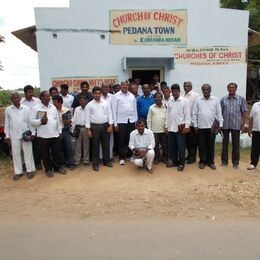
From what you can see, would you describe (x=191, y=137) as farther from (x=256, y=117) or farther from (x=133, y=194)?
(x=133, y=194)

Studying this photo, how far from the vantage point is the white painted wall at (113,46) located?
1044 centimetres

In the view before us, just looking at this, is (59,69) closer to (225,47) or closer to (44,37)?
(44,37)

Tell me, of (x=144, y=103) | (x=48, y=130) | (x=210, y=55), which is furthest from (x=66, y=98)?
(x=210, y=55)

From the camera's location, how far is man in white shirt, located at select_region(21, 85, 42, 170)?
26.8 ft

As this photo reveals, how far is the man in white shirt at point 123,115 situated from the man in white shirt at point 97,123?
9.0 inches

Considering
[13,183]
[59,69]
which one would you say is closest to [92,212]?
[13,183]

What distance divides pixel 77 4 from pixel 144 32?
6.15 ft

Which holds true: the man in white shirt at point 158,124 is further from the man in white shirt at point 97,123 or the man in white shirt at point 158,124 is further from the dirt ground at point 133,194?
the man in white shirt at point 97,123

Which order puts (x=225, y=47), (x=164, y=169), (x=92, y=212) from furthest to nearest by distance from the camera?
1. (x=225, y=47)
2. (x=164, y=169)
3. (x=92, y=212)

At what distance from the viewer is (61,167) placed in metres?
8.26

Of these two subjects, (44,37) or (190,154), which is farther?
(44,37)

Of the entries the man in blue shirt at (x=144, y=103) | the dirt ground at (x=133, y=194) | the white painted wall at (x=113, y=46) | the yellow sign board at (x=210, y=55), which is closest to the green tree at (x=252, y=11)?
the white painted wall at (x=113, y=46)

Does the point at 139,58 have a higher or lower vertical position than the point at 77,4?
lower

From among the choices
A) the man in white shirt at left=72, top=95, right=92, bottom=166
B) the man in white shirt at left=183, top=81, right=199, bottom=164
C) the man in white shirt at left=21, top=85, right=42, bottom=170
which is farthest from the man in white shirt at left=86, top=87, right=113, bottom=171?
the man in white shirt at left=183, top=81, right=199, bottom=164
